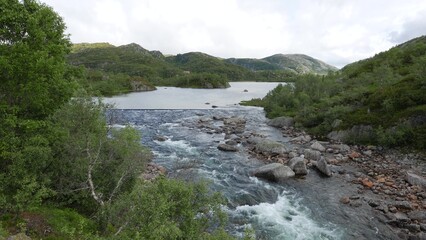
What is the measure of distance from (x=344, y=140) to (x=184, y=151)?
92.9 feet

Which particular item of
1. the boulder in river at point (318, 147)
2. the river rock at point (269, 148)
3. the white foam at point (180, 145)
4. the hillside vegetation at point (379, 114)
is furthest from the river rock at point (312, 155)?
the white foam at point (180, 145)

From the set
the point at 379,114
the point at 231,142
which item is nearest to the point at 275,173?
the point at 231,142

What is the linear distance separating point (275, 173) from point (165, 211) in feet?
77.9

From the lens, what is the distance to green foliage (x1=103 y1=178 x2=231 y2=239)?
12156 millimetres

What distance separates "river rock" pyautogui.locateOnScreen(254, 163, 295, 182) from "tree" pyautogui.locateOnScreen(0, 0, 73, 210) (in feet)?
78.0

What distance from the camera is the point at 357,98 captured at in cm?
6178

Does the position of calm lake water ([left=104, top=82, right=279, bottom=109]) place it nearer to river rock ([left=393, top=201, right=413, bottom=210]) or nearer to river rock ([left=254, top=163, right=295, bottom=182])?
river rock ([left=254, top=163, right=295, bottom=182])

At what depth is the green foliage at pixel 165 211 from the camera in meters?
12.2

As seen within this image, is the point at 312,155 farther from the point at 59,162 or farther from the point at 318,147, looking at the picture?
the point at 59,162

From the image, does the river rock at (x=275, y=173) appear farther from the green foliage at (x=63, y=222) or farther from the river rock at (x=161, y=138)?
the green foliage at (x=63, y=222)

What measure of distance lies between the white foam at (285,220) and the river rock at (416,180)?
49.3 ft

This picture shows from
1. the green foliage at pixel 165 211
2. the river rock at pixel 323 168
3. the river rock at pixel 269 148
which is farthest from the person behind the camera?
the river rock at pixel 269 148

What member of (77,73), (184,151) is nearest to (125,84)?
(184,151)

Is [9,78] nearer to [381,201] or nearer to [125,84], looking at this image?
[381,201]
